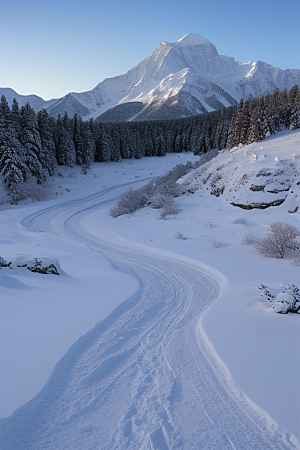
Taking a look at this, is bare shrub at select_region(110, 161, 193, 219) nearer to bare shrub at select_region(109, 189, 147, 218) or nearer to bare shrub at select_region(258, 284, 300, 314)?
bare shrub at select_region(109, 189, 147, 218)

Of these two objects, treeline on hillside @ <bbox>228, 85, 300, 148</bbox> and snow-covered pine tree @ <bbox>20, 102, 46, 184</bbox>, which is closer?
snow-covered pine tree @ <bbox>20, 102, 46, 184</bbox>

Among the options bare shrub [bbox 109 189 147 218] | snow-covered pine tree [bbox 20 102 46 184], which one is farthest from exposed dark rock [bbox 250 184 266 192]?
snow-covered pine tree [bbox 20 102 46 184]

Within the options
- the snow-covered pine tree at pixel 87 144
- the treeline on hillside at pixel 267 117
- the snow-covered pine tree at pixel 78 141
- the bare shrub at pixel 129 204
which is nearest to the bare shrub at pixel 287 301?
the bare shrub at pixel 129 204

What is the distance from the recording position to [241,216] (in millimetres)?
18297

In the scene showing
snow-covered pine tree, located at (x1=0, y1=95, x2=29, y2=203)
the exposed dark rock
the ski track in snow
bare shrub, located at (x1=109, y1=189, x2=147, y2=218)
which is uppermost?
snow-covered pine tree, located at (x1=0, y1=95, x2=29, y2=203)

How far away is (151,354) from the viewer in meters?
4.82

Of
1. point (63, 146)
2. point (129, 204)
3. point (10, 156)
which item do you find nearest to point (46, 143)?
point (63, 146)

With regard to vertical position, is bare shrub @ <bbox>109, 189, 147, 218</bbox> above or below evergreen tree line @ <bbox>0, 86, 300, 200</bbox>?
below

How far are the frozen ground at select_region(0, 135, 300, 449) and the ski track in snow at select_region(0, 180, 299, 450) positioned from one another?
0.02 metres

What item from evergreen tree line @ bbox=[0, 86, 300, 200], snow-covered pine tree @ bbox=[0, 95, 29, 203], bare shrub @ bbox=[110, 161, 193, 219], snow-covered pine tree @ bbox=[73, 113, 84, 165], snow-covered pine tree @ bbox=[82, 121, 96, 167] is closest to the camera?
bare shrub @ bbox=[110, 161, 193, 219]

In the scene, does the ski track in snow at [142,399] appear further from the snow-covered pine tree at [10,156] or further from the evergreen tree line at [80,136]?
the evergreen tree line at [80,136]

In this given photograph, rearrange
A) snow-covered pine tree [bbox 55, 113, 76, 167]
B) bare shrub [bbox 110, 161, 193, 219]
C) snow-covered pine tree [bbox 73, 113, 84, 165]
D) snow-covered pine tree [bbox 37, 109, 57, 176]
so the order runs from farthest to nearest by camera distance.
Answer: snow-covered pine tree [bbox 73, 113, 84, 165] → snow-covered pine tree [bbox 55, 113, 76, 167] → snow-covered pine tree [bbox 37, 109, 57, 176] → bare shrub [bbox 110, 161, 193, 219]

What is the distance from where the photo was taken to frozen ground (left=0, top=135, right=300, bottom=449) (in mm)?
3143

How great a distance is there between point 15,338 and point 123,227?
13210mm
